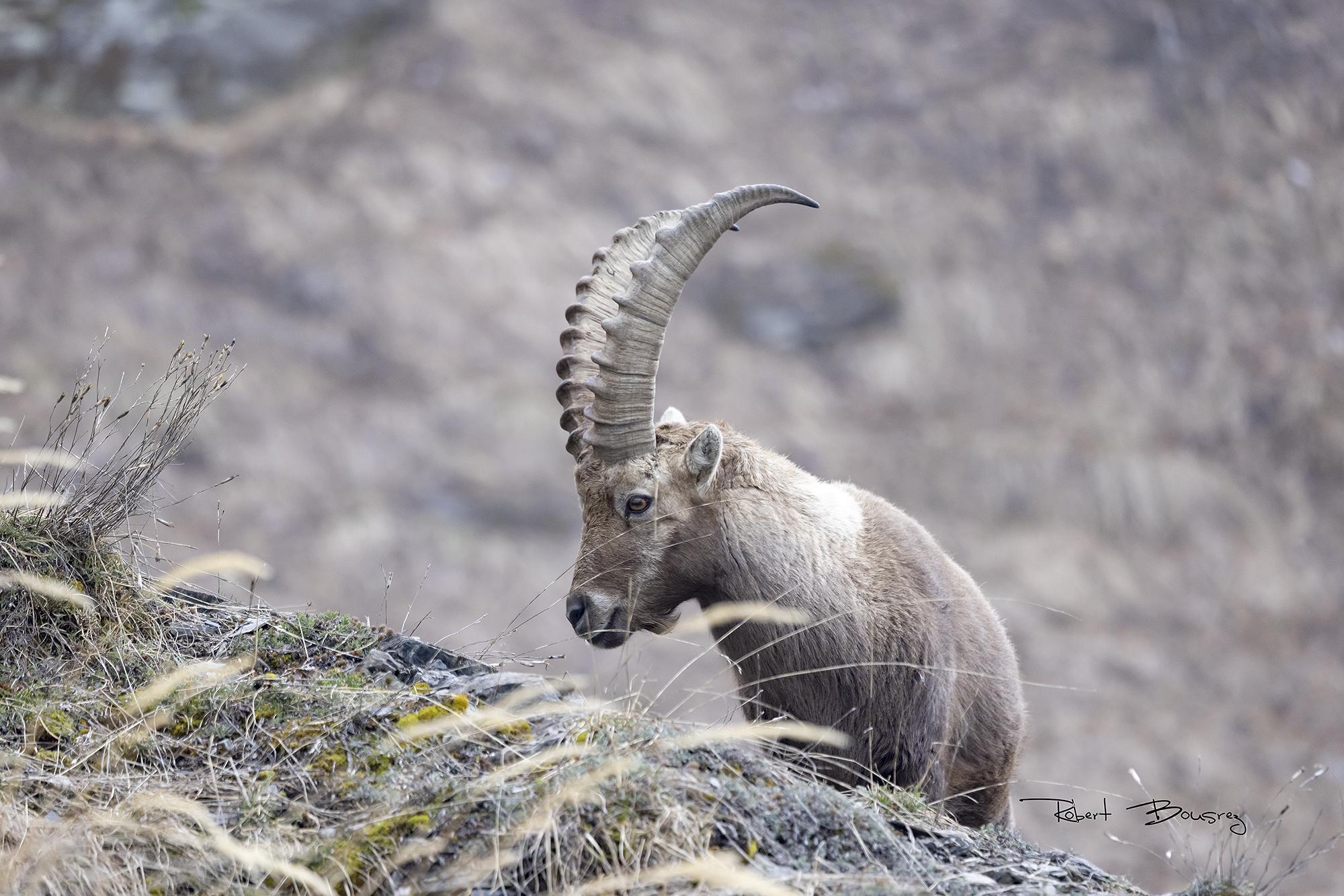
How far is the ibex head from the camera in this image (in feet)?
18.0

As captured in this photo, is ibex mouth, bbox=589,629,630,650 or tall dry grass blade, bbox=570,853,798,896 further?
ibex mouth, bbox=589,629,630,650

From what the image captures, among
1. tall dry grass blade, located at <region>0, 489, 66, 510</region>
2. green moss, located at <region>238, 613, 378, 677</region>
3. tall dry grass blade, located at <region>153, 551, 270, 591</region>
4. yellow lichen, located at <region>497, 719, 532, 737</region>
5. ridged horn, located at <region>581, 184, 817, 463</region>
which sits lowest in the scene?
yellow lichen, located at <region>497, 719, 532, 737</region>

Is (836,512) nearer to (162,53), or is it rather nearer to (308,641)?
(308,641)

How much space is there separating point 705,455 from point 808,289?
17169mm

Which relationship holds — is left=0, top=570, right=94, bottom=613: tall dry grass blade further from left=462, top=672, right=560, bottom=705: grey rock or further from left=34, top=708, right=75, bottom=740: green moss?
left=462, top=672, right=560, bottom=705: grey rock

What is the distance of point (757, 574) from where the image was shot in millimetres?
5535

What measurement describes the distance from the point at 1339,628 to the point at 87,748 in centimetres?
1782

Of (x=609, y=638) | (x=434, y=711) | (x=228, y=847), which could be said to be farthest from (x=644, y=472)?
(x=228, y=847)

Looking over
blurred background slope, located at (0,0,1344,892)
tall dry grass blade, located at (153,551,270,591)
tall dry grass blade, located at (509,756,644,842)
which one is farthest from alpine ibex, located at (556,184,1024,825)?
blurred background slope, located at (0,0,1344,892)

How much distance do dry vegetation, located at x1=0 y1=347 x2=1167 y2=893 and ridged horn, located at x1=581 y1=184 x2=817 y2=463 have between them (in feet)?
4.58

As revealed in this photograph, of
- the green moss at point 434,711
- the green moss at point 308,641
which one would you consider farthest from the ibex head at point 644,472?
the green moss at point 434,711

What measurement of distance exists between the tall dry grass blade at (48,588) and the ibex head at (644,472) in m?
2.03
